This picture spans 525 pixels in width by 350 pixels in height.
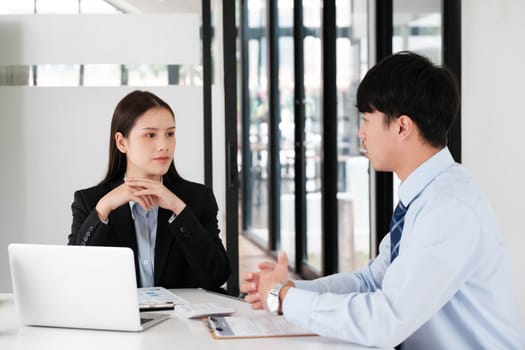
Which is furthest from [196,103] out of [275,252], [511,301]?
[275,252]

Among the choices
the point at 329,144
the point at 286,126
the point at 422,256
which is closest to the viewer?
the point at 422,256

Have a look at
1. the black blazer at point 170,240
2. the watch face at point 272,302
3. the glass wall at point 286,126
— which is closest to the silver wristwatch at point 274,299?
the watch face at point 272,302

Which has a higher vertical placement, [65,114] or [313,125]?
[65,114]

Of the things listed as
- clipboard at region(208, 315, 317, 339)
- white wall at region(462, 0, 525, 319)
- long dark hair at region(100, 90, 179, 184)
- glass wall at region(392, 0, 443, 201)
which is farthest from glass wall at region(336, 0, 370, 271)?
clipboard at region(208, 315, 317, 339)

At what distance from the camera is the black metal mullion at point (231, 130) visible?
4.56m

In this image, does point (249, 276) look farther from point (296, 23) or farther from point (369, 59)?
point (296, 23)

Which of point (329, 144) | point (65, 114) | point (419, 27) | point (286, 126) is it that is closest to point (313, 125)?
point (329, 144)

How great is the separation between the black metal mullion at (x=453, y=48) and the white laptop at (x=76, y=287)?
7.80ft

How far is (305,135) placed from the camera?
6.90 meters

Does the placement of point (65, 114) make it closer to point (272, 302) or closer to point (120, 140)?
point (120, 140)

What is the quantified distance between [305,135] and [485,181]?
3.08m

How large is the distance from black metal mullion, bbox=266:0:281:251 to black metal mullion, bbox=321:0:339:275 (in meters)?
2.09

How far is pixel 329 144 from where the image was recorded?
6184mm

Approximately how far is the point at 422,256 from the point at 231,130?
2.86 metres
